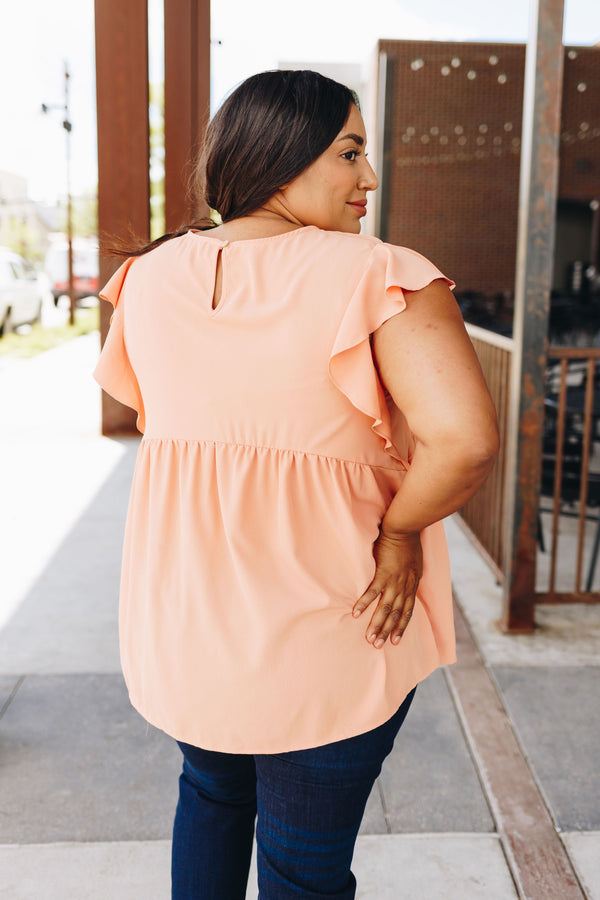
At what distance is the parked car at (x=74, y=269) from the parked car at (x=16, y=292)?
249 inches

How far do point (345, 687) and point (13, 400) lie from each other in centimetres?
801

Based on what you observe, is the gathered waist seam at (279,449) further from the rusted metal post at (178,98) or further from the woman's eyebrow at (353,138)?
the rusted metal post at (178,98)

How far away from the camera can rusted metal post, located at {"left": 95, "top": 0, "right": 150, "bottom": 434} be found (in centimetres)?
646

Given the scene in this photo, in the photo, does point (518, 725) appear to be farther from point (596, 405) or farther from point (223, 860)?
point (596, 405)

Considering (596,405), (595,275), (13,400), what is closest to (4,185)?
(595,275)

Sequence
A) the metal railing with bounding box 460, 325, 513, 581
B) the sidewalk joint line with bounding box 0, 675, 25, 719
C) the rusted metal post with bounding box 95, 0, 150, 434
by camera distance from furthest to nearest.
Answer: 1. the rusted metal post with bounding box 95, 0, 150, 434
2. the metal railing with bounding box 460, 325, 513, 581
3. the sidewalk joint line with bounding box 0, 675, 25, 719

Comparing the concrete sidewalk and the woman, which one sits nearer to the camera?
the woman

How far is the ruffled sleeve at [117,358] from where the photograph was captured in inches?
51.6

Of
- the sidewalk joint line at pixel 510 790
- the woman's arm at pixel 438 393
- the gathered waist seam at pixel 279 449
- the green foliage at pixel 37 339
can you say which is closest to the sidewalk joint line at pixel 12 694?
the sidewalk joint line at pixel 510 790

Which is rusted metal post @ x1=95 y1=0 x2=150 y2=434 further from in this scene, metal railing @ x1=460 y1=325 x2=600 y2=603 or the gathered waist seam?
the gathered waist seam

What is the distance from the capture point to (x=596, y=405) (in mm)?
4441

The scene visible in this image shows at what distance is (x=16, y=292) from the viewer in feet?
55.4

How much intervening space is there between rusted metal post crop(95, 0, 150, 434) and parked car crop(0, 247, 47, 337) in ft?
31.7

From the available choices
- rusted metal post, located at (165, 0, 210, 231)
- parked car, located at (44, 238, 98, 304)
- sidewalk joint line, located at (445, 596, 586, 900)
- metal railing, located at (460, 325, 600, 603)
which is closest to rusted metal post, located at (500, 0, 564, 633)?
metal railing, located at (460, 325, 600, 603)
